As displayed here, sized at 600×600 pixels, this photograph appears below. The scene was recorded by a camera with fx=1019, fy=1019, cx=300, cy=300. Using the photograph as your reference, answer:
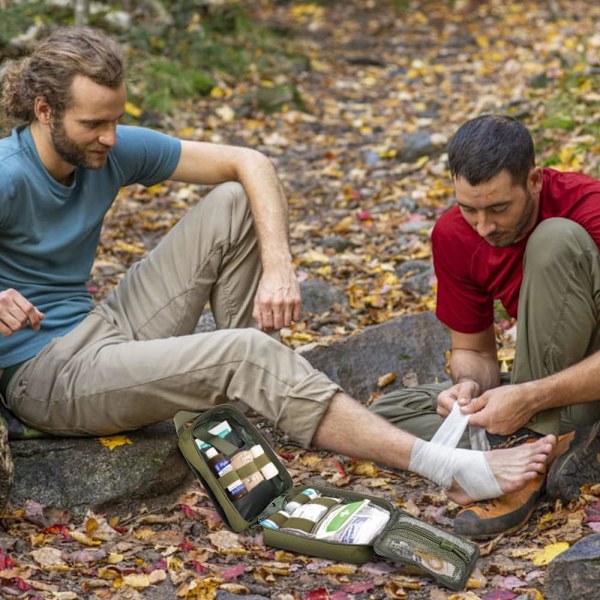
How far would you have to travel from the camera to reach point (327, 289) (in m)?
6.10

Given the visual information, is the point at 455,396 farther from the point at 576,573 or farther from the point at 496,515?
the point at 576,573

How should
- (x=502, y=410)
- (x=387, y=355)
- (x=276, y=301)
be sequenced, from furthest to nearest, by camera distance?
(x=387, y=355)
(x=276, y=301)
(x=502, y=410)

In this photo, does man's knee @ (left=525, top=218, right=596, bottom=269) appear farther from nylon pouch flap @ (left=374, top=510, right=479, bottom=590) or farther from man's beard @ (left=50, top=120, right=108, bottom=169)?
man's beard @ (left=50, top=120, right=108, bottom=169)

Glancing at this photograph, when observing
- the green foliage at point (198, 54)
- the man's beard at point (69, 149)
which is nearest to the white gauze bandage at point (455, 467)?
the man's beard at point (69, 149)

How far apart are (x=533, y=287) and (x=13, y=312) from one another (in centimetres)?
186

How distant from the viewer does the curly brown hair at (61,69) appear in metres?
4.02

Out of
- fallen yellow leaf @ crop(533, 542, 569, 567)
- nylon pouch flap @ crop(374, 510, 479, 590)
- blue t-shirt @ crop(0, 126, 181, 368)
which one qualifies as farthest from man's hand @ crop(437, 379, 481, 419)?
blue t-shirt @ crop(0, 126, 181, 368)

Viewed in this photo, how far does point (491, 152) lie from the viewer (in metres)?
3.64

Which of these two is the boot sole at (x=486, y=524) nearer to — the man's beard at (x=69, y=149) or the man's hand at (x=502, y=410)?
the man's hand at (x=502, y=410)

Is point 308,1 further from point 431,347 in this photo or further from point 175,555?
point 175,555

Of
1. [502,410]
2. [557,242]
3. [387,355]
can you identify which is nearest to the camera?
[557,242]

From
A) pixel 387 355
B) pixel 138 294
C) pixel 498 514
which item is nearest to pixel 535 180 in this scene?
pixel 498 514

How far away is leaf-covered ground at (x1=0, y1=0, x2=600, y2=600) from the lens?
345 cm

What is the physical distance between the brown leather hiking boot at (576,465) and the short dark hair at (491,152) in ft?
3.27
